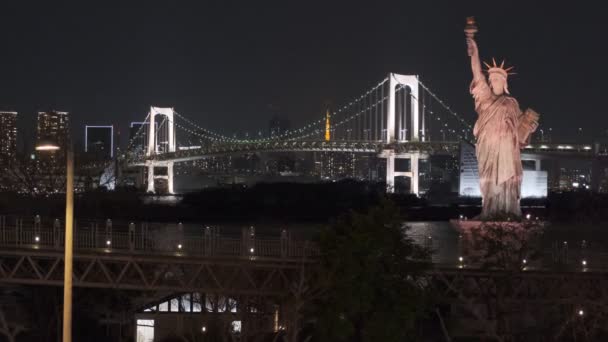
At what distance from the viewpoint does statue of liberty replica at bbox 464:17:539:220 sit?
24453mm

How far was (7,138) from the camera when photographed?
54656 mm

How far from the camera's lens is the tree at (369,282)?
2152cm

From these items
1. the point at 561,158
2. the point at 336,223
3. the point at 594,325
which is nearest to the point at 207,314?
the point at 336,223

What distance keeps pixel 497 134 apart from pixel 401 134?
57.2 m

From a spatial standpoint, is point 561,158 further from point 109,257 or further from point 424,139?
point 109,257

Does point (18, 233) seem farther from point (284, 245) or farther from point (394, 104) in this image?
point (394, 104)

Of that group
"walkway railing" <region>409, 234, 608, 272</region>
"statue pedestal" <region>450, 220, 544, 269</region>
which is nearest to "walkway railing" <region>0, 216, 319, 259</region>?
"walkway railing" <region>409, 234, 608, 272</region>

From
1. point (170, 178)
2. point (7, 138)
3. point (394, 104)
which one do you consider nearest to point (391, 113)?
point (394, 104)

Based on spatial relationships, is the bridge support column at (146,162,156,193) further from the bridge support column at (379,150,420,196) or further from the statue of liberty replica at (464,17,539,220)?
the statue of liberty replica at (464,17,539,220)

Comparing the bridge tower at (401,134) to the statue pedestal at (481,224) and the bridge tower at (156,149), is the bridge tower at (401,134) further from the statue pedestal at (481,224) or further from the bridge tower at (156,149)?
the statue pedestal at (481,224)

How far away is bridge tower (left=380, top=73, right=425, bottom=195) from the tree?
5269cm

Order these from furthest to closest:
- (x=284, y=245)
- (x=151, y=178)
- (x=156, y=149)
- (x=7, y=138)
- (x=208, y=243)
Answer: (x=156, y=149) < (x=151, y=178) < (x=7, y=138) < (x=208, y=243) < (x=284, y=245)

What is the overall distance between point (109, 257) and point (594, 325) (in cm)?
1218

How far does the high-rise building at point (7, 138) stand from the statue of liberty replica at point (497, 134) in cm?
3046
